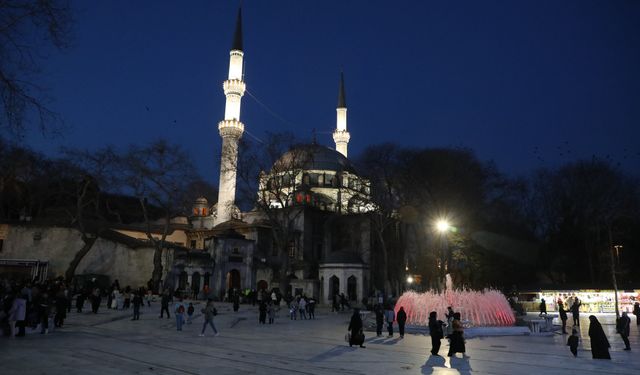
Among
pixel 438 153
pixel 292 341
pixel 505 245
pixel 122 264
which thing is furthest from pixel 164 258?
pixel 505 245

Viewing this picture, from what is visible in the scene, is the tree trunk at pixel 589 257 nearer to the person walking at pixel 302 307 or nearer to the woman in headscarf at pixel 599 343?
the person walking at pixel 302 307

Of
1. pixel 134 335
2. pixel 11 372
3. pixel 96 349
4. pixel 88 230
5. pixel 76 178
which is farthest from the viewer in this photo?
pixel 88 230

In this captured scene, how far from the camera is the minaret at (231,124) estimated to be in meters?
47.9

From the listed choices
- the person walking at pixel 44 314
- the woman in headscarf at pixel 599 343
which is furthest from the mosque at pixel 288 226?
the woman in headscarf at pixel 599 343

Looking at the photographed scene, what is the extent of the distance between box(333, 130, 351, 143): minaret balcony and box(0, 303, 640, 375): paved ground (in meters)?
51.4

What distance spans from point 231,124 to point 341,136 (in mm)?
22452

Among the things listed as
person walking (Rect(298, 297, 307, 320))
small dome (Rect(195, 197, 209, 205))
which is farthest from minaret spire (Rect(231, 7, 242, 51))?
person walking (Rect(298, 297, 307, 320))

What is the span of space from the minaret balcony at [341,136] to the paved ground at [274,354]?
2025 inches

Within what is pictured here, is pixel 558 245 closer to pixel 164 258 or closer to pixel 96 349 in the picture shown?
pixel 164 258

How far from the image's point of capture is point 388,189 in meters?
40.1

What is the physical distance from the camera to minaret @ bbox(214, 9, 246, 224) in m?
47.9

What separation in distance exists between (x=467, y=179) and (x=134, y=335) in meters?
28.4

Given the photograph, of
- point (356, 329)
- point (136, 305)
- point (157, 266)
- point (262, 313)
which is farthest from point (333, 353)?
point (157, 266)

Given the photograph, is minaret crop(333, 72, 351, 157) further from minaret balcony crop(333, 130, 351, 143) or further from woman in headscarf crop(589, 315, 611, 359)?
woman in headscarf crop(589, 315, 611, 359)
